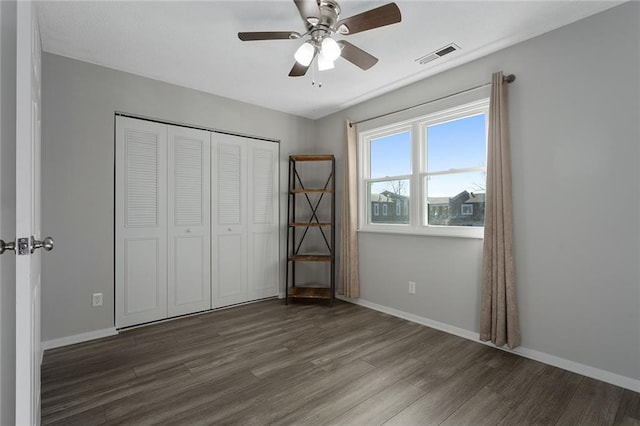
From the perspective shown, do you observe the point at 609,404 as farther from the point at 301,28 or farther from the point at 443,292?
the point at 301,28

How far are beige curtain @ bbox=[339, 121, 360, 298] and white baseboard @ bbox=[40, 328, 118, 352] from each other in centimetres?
260

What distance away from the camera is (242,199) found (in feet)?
13.1

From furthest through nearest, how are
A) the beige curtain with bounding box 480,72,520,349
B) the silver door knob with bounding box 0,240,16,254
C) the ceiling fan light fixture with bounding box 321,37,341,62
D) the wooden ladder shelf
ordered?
the wooden ladder shelf, the beige curtain with bounding box 480,72,520,349, the ceiling fan light fixture with bounding box 321,37,341,62, the silver door knob with bounding box 0,240,16,254

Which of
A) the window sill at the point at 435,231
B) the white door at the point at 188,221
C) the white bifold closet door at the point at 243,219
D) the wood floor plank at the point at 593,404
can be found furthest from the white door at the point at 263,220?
the wood floor plank at the point at 593,404

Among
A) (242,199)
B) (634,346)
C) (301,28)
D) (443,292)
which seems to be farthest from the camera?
(242,199)

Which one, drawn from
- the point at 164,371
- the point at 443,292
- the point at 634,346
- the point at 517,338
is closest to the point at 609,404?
the point at 634,346

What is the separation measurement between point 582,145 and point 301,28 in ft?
7.50

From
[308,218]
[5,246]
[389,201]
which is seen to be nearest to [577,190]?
[389,201]

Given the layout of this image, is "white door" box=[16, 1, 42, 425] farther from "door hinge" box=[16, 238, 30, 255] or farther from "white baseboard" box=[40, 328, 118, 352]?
"white baseboard" box=[40, 328, 118, 352]

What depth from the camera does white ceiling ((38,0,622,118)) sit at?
216cm

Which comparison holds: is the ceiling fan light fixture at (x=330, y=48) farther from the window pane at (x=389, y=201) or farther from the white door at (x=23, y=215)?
the window pane at (x=389, y=201)

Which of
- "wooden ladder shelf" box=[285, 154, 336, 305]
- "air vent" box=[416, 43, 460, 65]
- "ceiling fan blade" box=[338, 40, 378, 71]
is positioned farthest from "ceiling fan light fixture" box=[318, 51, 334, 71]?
"wooden ladder shelf" box=[285, 154, 336, 305]

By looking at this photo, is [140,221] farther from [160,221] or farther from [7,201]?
[7,201]

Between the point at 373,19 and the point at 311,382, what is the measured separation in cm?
240
